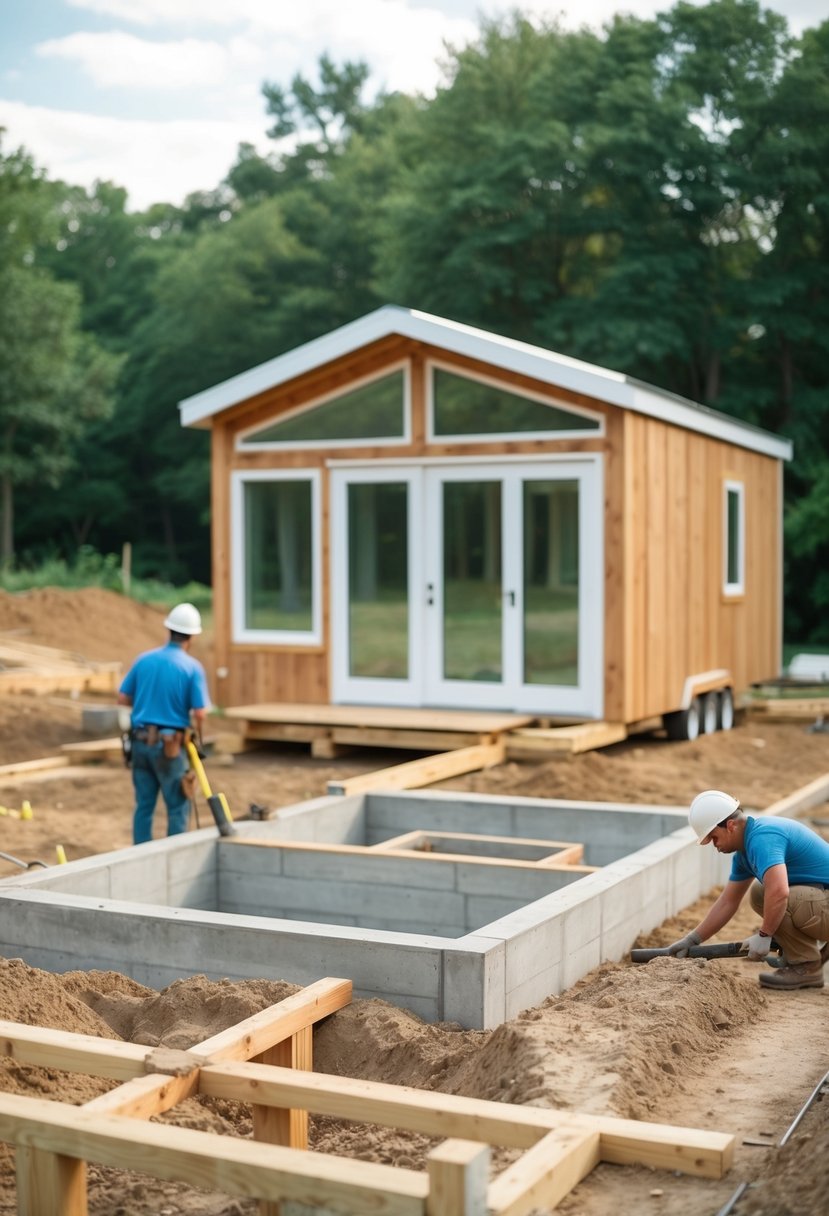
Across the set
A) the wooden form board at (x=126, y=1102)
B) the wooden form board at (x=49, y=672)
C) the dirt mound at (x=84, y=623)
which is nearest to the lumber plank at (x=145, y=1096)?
the wooden form board at (x=126, y=1102)

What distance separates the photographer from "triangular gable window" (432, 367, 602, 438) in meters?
13.0

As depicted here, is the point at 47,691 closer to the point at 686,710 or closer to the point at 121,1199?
the point at 686,710

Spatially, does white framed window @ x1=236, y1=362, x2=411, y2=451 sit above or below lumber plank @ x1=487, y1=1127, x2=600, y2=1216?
above

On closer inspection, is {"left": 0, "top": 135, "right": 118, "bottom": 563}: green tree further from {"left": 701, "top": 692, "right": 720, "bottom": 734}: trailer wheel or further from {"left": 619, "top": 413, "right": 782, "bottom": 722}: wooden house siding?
{"left": 701, "top": 692, "right": 720, "bottom": 734}: trailer wheel

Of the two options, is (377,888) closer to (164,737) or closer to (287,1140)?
(164,737)

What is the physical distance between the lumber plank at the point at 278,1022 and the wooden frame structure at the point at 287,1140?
0.4 inches

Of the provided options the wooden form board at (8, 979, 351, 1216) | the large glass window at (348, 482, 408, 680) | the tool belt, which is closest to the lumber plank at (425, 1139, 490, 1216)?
the wooden form board at (8, 979, 351, 1216)

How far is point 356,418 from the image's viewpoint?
13773 mm

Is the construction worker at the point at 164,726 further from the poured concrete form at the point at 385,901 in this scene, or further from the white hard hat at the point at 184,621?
the poured concrete form at the point at 385,901

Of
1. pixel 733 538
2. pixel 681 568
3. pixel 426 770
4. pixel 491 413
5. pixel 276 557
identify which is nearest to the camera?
pixel 426 770

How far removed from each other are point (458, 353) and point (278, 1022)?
9.12 metres

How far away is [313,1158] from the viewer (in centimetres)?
353

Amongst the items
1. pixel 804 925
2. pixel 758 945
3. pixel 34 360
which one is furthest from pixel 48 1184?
pixel 34 360

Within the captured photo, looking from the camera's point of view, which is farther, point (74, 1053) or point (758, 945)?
point (758, 945)
